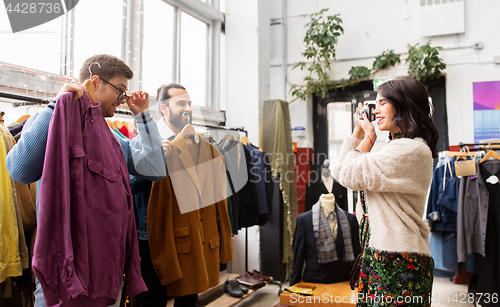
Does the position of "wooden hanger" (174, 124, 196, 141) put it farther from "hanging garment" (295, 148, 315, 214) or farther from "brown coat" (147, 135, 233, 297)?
"hanging garment" (295, 148, 315, 214)

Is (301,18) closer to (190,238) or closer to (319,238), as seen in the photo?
(319,238)

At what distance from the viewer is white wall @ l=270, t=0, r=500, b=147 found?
14.6 ft

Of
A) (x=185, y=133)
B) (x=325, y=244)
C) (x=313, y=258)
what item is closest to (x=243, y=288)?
(x=313, y=258)

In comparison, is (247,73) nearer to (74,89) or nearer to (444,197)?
(444,197)

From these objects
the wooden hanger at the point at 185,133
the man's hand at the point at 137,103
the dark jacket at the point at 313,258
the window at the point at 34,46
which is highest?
the window at the point at 34,46

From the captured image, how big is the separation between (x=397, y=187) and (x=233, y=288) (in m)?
2.42

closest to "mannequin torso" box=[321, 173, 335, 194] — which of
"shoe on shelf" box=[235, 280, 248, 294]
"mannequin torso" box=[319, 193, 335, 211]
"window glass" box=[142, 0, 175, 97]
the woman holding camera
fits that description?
"mannequin torso" box=[319, 193, 335, 211]

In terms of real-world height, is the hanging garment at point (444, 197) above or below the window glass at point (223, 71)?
below

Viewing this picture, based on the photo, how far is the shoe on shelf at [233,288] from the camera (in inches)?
135

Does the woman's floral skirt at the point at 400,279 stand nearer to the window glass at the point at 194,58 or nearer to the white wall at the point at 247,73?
the white wall at the point at 247,73

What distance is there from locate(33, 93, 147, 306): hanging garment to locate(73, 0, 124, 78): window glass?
6.43 ft

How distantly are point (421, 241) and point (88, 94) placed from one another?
4.60ft

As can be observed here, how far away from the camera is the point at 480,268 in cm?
342

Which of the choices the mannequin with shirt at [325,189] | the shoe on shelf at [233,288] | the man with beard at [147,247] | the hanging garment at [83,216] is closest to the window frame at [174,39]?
the man with beard at [147,247]
